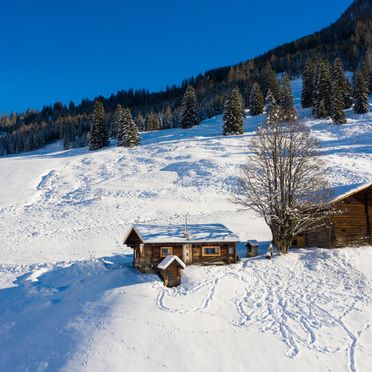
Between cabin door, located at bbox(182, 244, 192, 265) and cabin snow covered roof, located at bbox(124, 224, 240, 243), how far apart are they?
0.52 m

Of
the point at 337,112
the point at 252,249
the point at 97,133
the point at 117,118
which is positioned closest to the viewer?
the point at 252,249

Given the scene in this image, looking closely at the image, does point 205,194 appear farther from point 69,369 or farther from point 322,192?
point 69,369

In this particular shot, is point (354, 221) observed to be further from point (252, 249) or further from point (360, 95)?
point (360, 95)

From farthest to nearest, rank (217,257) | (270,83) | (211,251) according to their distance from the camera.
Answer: (270,83) → (211,251) → (217,257)

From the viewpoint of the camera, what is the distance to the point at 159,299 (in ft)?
60.0

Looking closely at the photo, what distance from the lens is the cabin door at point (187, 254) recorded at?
2305 cm

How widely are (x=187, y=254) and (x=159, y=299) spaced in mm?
5315

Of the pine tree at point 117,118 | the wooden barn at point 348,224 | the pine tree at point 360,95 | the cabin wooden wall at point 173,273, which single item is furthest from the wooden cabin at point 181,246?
the pine tree at point 360,95

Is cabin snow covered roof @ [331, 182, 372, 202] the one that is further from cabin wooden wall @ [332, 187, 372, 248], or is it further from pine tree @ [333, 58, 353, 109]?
pine tree @ [333, 58, 353, 109]

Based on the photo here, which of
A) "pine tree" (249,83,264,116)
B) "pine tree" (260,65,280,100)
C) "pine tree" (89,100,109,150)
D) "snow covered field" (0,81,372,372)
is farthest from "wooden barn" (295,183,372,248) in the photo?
"pine tree" (260,65,280,100)

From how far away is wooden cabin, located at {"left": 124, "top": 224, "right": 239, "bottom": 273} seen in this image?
2279cm

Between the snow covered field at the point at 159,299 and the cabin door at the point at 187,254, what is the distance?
807 mm

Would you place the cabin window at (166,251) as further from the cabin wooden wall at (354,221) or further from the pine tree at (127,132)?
the pine tree at (127,132)

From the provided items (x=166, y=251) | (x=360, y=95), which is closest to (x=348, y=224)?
(x=166, y=251)
